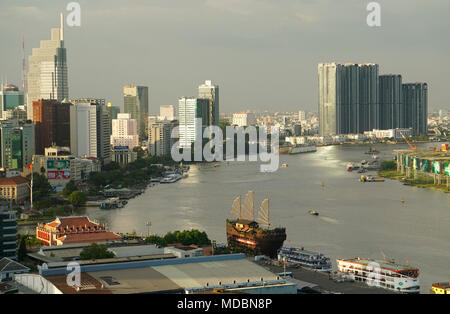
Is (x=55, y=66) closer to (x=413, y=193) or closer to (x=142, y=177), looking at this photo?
(x=142, y=177)

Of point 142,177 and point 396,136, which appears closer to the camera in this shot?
point 142,177

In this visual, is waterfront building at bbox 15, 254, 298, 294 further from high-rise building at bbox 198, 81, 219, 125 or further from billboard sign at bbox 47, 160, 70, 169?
high-rise building at bbox 198, 81, 219, 125


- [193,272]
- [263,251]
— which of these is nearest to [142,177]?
[263,251]

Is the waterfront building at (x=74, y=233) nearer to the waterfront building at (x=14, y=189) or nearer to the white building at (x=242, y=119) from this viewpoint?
the waterfront building at (x=14, y=189)

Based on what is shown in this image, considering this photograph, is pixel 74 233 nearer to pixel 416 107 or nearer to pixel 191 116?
pixel 191 116

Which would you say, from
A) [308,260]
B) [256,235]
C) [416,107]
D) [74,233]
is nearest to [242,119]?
[416,107]

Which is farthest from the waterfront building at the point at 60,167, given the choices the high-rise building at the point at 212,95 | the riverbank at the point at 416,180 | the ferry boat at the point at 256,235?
the high-rise building at the point at 212,95
